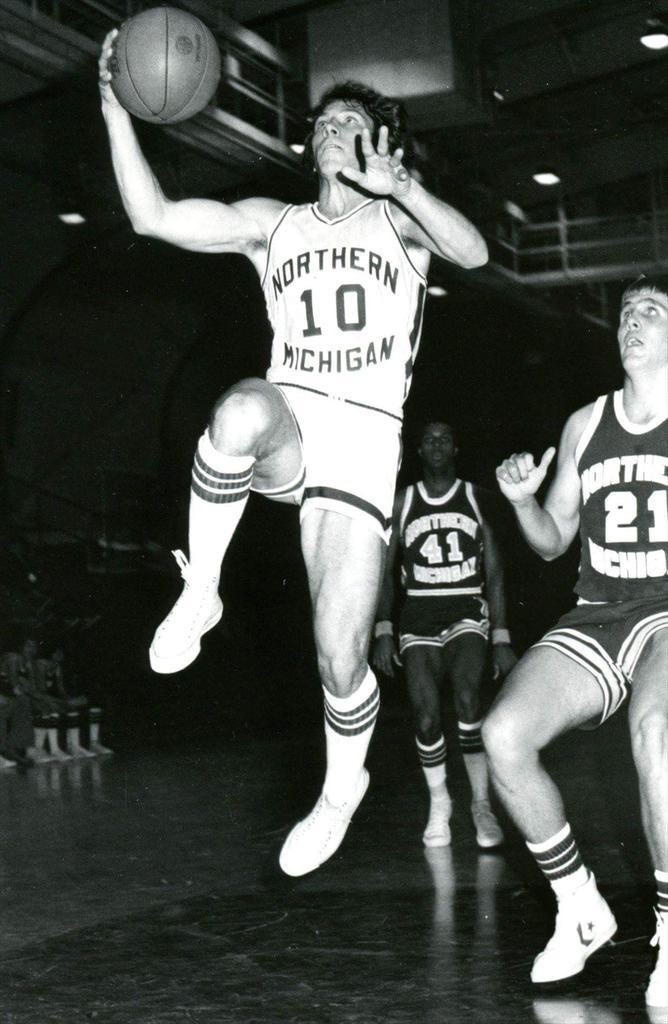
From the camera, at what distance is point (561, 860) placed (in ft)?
11.7

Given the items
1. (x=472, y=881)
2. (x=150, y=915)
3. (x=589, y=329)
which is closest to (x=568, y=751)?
(x=472, y=881)

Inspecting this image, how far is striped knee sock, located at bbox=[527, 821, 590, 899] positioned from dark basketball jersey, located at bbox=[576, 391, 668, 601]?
67 cm

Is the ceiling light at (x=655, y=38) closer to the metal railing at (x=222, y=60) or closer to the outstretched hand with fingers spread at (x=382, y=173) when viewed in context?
the metal railing at (x=222, y=60)

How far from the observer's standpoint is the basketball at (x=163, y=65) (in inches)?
140

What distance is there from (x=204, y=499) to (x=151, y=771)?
557 cm

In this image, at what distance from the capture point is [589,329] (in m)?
15.8

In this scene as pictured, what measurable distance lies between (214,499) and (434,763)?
107 inches

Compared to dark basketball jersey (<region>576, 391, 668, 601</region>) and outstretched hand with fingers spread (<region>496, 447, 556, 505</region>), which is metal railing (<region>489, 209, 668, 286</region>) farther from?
outstretched hand with fingers spread (<region>496, 447, 556, 505</region>)

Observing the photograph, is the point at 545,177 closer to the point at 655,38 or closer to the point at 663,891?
the point at 655,38

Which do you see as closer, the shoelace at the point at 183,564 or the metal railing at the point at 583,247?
the shoelace at the point at 183,564

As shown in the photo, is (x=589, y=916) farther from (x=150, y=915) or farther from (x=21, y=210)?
(x=21, y=210)

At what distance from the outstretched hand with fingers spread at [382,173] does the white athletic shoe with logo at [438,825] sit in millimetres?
3215

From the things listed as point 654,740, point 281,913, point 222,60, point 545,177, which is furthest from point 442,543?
point 545,177

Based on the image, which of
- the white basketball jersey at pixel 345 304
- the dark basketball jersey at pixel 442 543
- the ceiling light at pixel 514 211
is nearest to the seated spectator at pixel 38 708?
the dark basketball jersey at pixel 442 543
